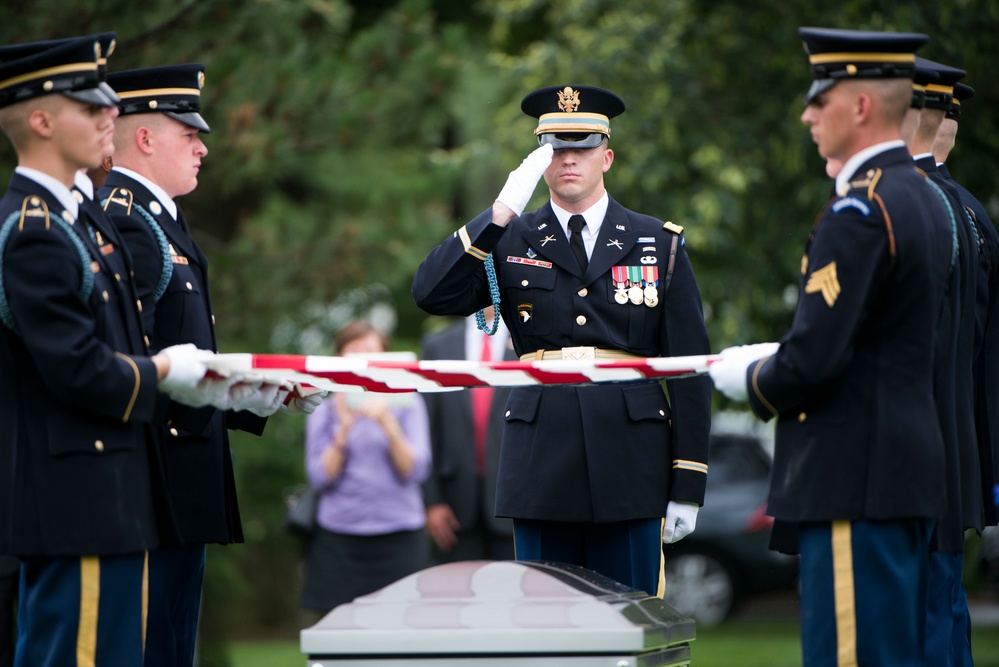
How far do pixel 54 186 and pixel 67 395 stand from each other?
614mm

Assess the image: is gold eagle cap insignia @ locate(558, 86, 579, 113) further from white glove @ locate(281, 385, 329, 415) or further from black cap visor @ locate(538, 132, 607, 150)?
white glove @ locate(281, 385, 329, 415)

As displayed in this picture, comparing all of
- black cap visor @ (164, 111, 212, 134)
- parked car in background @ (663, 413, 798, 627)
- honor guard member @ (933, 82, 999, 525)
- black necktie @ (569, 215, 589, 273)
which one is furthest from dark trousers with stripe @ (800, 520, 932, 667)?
parked car in background @ (663, 413, 798, 627)

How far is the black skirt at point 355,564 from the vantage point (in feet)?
26.6

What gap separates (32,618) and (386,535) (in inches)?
166

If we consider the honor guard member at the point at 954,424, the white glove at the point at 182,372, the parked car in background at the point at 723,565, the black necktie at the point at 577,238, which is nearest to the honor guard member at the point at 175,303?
the white glove at the point at 182,372

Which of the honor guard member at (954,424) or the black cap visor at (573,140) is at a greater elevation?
the black cap visor at (573,140)

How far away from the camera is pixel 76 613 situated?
157 inches

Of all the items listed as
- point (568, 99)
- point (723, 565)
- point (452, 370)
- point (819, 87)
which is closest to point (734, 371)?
point (819, 87)

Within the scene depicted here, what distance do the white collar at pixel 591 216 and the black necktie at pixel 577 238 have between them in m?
0.02

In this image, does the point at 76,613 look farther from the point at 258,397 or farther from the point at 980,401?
the point at 980,401

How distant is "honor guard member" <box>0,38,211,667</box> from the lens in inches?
155

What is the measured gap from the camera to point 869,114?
4035 mm

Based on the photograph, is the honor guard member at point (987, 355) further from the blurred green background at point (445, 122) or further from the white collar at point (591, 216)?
the blurred green background at point (445, 122)

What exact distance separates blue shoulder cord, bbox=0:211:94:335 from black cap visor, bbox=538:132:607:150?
1731 millimetres
